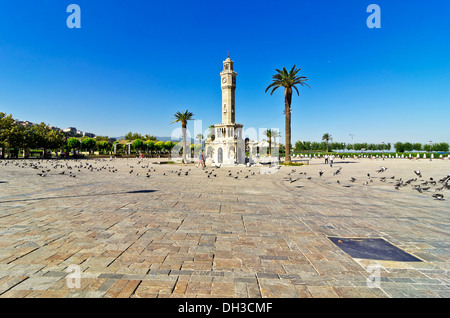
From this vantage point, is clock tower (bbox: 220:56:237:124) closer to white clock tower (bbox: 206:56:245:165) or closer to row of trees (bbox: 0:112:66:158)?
white clock tower (bbox: 206:56:245:165)

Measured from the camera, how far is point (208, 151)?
2048 inches

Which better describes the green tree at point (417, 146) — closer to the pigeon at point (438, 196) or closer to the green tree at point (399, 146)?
the green tree at point (399, 146)

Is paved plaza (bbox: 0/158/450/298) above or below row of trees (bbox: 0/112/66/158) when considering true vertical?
below

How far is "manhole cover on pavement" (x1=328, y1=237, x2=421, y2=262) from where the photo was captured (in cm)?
400

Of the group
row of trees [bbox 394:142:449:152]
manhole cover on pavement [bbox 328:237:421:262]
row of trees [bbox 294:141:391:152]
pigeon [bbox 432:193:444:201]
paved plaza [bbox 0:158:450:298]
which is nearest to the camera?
paved plaza [bbox 0:158:450:298]

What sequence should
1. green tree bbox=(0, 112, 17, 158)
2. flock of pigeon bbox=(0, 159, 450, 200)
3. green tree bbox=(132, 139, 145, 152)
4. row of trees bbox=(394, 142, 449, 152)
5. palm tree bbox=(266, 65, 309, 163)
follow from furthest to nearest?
row of trees bbox=(394, 142, 449, 152) < green tree bbox=(132, 139, 145, 152) < green tree bbox=(0, 112, 17, 158) < palm tree bbox=(266, 65, 309, 163) < flock of pigeon bbox=(0, 159, 450, 200)

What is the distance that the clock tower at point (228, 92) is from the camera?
41844 mm

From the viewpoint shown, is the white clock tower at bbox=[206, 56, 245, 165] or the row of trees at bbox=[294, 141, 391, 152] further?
the row of trees at bbox=[294, 141, 391, 152]

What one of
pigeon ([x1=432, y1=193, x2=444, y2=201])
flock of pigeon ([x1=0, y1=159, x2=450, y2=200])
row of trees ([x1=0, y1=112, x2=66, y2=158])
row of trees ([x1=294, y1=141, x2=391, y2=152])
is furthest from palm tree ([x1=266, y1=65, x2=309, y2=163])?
row of trees ([x1=294, y1=141, x2=391, y2=152])

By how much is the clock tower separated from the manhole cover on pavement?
3816cm

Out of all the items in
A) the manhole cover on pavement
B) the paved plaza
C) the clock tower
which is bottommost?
the manhole cover on pavement

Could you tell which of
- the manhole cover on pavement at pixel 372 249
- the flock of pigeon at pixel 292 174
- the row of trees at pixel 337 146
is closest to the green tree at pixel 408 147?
the row of trees at pixel 337 146
